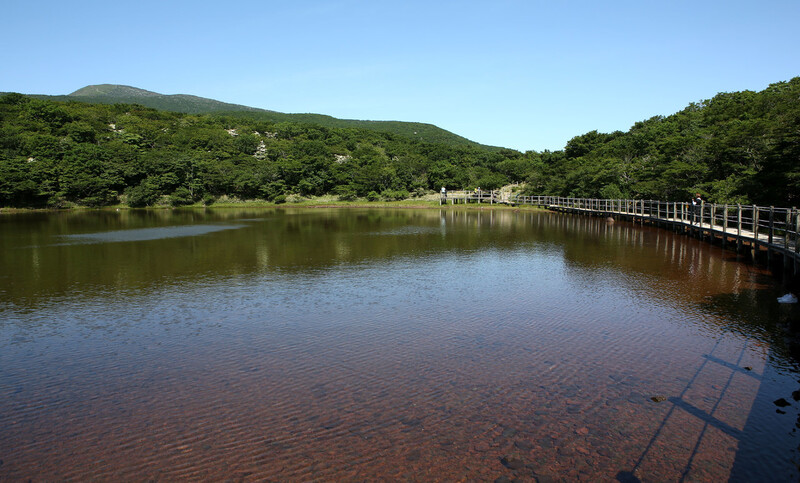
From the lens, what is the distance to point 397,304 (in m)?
11.9

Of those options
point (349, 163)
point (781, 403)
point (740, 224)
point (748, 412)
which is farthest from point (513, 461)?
point (349, 163)

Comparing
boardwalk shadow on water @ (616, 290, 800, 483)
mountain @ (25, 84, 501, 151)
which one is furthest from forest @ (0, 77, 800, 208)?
mountain @ (25, 84, 501, 151)

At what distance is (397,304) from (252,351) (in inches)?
161

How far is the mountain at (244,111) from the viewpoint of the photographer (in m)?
166

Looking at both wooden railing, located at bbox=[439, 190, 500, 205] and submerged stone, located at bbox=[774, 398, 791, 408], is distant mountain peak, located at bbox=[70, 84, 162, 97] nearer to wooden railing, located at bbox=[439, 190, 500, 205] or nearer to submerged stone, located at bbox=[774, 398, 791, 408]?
wooden railing, located at bbox=[439, 190, 500, 205]

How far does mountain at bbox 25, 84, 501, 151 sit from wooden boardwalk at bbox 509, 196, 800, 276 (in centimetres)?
12733

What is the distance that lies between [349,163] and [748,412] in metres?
85.6

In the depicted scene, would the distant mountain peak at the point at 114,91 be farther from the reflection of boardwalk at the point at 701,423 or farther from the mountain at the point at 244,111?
the reflection of boardwalk at the point at 701,423

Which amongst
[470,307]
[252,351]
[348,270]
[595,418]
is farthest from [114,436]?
[348,270]

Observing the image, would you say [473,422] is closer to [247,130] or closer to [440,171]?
[440,171]

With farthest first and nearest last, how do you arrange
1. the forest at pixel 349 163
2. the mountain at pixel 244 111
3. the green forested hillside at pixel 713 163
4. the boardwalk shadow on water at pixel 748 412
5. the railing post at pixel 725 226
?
the mountain at pixel 244 111 → the forest at pixel 349 163 → the green forested hillside at pixel 713 163 → the railing post at pixel 725 226 → the boardwalk shadow on water at pixel 748 412

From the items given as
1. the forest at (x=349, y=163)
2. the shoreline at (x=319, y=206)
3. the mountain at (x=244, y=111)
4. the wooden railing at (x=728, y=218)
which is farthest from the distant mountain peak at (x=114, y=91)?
the wooden railing at (x=728, y=218)

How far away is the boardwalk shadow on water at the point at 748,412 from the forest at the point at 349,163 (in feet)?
49.0

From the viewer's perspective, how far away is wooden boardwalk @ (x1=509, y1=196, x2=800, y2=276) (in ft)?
46.2
